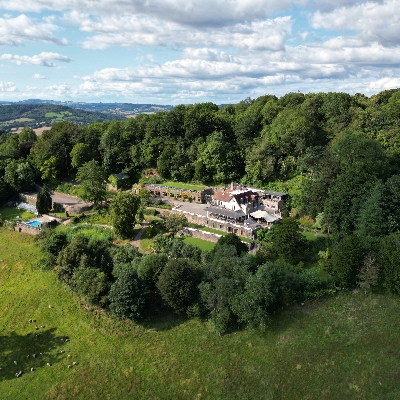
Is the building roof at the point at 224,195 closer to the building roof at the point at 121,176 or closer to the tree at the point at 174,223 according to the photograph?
the tree at the point at 174,223

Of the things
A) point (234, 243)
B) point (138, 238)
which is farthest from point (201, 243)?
point (138, 238)

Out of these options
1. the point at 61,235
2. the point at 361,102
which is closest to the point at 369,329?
the point at 61,235

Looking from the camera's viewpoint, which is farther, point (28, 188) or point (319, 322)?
point (28, 188)

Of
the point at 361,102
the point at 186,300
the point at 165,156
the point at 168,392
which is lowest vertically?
the point at 168,392

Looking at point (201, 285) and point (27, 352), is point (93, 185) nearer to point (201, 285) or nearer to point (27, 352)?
point (27, 352)

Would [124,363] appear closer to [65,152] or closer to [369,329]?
[369,329]

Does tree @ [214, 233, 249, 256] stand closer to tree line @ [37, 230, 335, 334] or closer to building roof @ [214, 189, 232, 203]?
tree line @ [37, 230, 335, 334]
